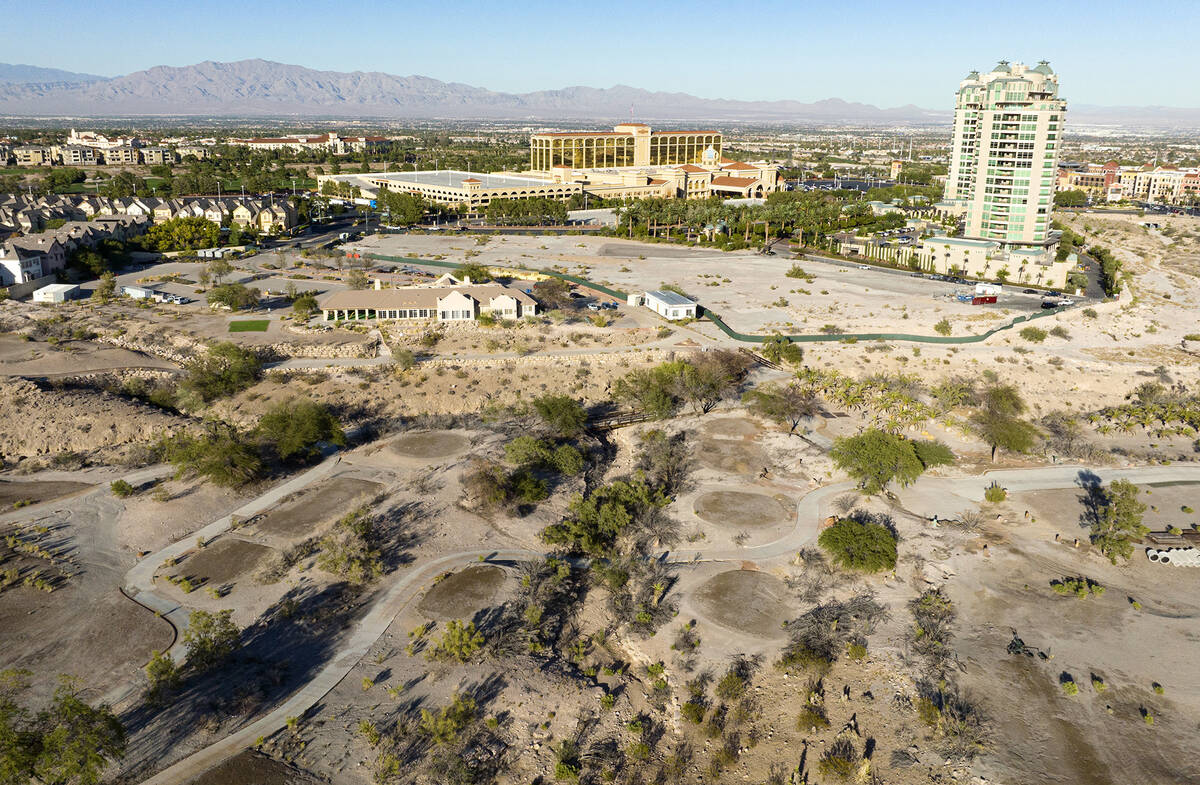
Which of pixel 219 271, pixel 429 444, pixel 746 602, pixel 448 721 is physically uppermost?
pixel 219 271

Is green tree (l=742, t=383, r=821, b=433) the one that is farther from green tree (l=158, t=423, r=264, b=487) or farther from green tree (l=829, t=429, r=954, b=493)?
green tree (l=158, t=423, r=264, b=487)

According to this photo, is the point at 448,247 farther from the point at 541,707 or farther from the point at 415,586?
the point at 541,707

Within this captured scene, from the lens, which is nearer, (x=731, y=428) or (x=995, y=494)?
(x=995, y=494)

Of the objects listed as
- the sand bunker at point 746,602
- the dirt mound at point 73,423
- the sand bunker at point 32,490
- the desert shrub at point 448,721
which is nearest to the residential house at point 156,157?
the dirt mound at point 73,423

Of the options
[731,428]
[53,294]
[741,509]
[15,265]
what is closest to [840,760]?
[741,509]

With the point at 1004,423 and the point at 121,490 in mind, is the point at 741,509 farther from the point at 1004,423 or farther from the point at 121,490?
the point at 121,490

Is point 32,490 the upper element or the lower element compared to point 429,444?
lower
